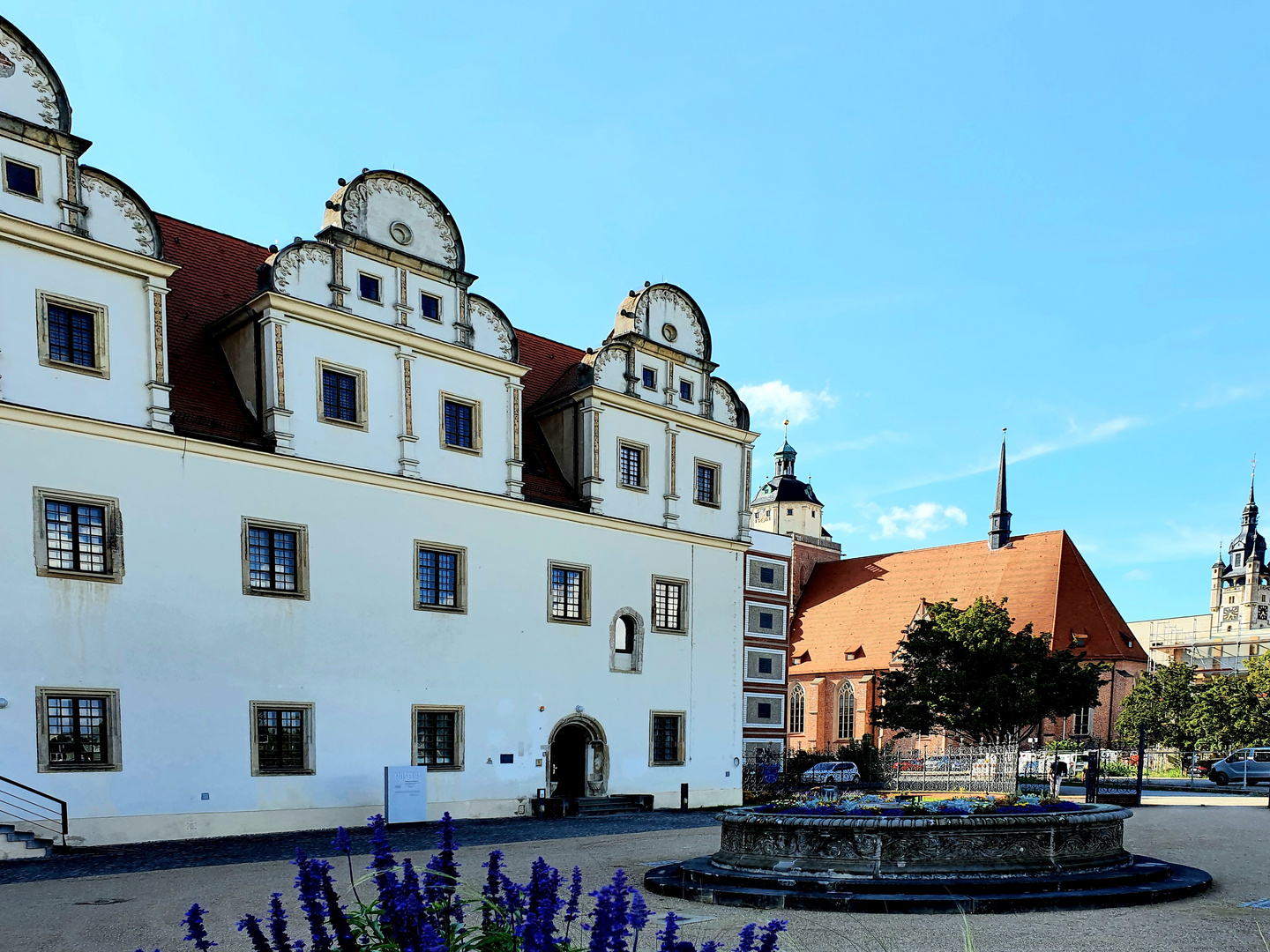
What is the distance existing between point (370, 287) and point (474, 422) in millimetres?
4029

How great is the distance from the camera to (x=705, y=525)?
31.1 m

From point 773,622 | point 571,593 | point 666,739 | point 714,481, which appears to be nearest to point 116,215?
point 571,593

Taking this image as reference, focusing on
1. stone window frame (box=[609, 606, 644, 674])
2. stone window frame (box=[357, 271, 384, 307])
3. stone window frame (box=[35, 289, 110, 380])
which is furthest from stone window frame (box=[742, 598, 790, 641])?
stone window frame (box=[35, 289, 110, 380])

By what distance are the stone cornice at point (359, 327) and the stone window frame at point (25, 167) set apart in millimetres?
4341

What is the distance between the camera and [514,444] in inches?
1052

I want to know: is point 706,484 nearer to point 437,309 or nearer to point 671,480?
point 671,480

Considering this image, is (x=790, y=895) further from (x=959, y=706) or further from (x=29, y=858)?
(x=959, y=706)

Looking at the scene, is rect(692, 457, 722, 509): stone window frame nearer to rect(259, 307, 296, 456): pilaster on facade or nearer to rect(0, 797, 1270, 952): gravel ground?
rect(259, 307, 296, 456): pilaster on facade

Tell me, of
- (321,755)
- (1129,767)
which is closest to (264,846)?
(321,755)

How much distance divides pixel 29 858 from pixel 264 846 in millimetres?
3642

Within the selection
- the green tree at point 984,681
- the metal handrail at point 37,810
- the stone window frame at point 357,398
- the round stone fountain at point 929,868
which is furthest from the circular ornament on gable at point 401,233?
the green tree at point 984,681

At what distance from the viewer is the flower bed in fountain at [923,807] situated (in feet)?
40.9

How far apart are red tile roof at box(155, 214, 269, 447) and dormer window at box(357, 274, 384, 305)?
8.39 ft

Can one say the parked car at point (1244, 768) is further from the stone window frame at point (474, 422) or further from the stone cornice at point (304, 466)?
the stone window frame at point (474, 422)
